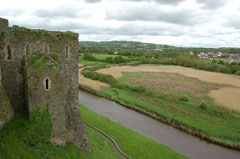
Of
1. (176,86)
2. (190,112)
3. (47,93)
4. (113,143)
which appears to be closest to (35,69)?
A: (47,93)

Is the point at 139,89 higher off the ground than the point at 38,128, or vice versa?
the point at 38,128

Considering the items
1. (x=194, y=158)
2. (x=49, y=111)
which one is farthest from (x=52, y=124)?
(x=194, y=158)

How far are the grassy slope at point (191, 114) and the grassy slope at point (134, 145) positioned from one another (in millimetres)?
8414

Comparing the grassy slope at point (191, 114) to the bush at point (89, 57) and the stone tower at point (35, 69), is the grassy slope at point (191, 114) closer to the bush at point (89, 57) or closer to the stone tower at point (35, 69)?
the stone tower at point (35, 69)

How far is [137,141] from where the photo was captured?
19.6 metres

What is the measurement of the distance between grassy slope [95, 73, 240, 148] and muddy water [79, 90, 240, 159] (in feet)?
4.67

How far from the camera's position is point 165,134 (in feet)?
79.3

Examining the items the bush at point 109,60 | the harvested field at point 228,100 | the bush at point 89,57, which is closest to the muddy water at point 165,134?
the harvested field at point 228,100

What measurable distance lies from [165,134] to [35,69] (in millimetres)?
20098

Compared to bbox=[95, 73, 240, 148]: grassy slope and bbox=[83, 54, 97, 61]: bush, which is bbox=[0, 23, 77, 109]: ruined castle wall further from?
bbox=[83, 54, 97, 61]: bush

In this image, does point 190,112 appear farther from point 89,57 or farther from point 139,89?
point 89,57

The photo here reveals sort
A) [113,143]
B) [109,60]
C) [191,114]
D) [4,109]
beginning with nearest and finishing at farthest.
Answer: [4,109] → [113,143] → [191,114] → [109,60]

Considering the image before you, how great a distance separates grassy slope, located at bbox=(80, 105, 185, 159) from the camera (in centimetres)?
1746

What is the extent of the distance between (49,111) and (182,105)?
90.5ft
